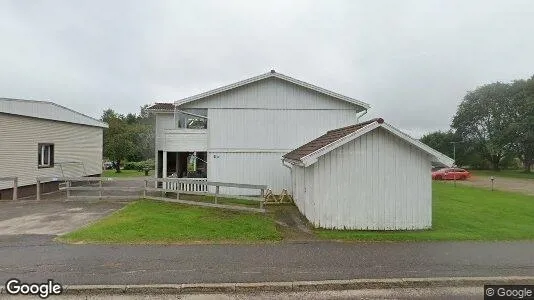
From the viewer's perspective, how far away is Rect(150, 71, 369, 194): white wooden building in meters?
17.9

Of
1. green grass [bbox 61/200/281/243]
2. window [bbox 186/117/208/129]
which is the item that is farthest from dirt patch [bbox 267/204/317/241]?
window [bbox 186/117/208/129]

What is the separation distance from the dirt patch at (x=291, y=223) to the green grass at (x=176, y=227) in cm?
33

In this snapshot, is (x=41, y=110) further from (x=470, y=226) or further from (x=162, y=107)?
(x=470, y=226)

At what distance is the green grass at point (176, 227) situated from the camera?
362 inches

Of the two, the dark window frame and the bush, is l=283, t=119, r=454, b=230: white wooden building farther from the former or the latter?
the bush

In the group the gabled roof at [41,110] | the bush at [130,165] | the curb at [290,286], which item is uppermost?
the gabled roof at [41,110]

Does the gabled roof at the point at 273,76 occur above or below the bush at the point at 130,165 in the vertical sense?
above

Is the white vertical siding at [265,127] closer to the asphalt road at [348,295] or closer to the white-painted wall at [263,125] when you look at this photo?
the white-painted wall at [263,125]

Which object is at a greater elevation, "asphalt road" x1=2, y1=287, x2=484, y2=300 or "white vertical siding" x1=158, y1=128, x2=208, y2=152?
"white vertical siding" x1=158, y1=128, x2=208, y2=152

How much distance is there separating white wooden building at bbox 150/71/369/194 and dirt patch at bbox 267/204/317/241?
332 cm

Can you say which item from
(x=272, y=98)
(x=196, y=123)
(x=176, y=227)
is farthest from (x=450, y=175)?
(x=176, y=227)

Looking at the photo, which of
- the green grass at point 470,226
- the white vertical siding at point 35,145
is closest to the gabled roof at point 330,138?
the green grass at point 470,226

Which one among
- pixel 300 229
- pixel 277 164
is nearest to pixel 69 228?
pixel 300 229

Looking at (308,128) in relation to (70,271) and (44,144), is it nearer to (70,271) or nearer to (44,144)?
(70,271)
